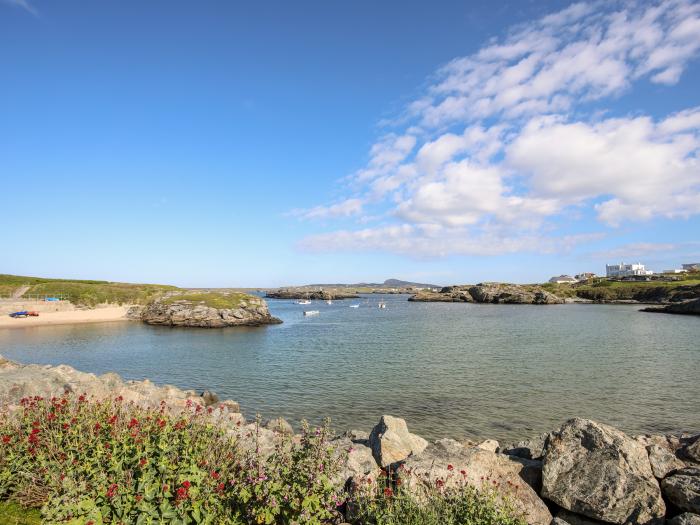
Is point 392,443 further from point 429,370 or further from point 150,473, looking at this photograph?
point 429,370

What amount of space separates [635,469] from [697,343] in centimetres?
6329

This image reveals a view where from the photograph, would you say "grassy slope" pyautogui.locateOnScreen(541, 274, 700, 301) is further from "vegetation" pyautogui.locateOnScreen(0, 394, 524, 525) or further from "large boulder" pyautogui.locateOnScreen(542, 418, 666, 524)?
"vegetation" pyautogui.locateOnScreen(0, 394, 524, 525)

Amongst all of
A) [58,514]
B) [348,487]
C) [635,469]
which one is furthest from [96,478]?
[635,469]

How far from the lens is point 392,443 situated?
14328 millimetres

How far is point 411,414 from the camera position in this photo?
26.5m

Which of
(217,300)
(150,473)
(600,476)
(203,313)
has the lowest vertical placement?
(203,313)

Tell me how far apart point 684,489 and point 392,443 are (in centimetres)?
794

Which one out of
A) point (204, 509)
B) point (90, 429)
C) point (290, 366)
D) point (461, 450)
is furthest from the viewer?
Answer: point (290, 366)

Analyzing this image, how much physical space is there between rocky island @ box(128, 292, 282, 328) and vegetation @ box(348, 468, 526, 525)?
266ft

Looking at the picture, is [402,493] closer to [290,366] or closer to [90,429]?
[90,429]

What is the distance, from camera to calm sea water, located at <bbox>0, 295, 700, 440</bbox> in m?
26.3

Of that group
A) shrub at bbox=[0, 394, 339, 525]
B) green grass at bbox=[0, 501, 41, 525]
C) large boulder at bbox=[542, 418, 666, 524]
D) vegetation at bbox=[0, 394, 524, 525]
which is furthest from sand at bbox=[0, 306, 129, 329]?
large boulder at bbox=[542, 418, 666, 524]

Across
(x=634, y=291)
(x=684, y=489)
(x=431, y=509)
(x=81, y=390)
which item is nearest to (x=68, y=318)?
(x=81, y=390)

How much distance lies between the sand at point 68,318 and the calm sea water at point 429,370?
9149 millimetres
